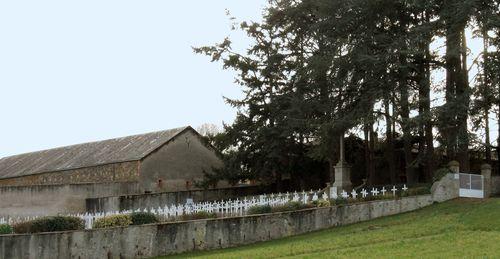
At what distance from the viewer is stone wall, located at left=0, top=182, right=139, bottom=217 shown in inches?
1199

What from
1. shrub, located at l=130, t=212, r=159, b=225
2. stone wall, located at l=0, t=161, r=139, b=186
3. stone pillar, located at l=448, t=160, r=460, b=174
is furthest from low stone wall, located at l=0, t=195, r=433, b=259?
stone wall, located at l=0, t=161, r=139, b=186

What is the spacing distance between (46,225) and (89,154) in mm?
26991

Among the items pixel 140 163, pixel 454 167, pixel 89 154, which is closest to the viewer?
pixel 454 167

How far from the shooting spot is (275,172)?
34.9m

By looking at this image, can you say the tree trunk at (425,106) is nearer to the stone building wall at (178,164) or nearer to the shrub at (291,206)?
the shrub at (291,206)

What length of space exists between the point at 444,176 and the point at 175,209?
1135 cm

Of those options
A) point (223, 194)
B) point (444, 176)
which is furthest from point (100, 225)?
point (223, 194)

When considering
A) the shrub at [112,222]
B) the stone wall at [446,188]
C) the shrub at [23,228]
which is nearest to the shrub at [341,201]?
the stone wall at [446,188]

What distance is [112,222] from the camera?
58.4 feet

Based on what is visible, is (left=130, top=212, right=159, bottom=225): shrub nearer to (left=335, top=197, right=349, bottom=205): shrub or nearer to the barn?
(left=335, top=197, right=349, bottom=205): shrub

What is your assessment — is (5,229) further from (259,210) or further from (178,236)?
(259,210)

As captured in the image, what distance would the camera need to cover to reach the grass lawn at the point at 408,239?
44.5ft

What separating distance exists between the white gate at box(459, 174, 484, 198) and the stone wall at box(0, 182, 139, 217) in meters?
18.6

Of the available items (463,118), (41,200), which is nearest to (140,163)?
(41,200)
